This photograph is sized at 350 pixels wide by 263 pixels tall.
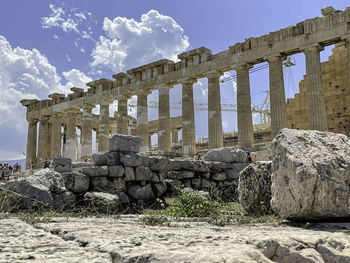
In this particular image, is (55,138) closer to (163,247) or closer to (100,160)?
(100,160)

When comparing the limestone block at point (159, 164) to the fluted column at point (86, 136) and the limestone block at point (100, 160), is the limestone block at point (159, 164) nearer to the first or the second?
the limestone block at point (100, 160)

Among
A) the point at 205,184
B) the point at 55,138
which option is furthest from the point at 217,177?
the point at 55,138

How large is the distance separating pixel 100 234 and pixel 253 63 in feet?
69.9

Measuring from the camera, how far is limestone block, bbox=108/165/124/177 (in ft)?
31.7

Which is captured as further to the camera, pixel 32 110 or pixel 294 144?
pixel 32 110

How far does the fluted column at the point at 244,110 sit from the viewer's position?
73.7 ft

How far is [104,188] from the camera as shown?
936 cm

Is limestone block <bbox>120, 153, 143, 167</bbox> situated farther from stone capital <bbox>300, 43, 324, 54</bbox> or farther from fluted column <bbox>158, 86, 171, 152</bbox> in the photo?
fluted column <bbox>158, 86, 171, 152</bbox>

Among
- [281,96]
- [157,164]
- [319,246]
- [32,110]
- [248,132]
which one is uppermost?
[32,110]

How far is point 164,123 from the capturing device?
86.9 feet

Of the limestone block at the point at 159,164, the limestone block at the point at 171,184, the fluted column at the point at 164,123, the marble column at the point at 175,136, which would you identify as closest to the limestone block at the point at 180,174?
the limestone block at the point at 171,184

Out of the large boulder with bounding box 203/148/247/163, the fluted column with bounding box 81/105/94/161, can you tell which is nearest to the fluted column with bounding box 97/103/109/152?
the fluted column with bounding box 81/105/94/161

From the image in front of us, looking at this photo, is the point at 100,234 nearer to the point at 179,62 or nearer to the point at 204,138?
the point at 179,62

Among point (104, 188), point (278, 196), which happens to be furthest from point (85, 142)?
point (278, 196)
